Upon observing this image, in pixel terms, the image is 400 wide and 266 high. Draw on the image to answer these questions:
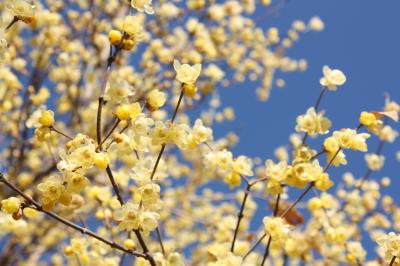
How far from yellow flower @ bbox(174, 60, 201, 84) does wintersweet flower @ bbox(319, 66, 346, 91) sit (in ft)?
2.67

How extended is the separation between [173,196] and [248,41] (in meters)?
2.54

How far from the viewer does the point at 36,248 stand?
6.14 meters

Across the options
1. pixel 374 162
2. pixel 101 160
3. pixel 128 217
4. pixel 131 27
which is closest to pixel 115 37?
pixel 131 27

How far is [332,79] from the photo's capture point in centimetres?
262

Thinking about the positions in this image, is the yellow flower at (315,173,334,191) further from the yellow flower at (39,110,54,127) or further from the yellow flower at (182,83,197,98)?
the yellow flower at (39,110,54,127)

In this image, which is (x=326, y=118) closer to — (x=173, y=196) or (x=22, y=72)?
(x=22, y=72)

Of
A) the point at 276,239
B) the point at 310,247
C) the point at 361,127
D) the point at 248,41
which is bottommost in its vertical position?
the point at 276,239

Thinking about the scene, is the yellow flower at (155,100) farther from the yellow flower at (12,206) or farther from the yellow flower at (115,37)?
the yellow flower at (12,206)

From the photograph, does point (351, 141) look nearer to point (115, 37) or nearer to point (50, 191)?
point (115, 37)

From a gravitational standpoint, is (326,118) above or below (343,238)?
above

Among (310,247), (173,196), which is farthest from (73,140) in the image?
(173,196)

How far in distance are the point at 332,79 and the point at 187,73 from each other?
0.89 metres

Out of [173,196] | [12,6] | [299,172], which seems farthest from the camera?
[173,196]

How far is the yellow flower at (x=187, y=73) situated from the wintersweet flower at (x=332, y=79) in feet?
2.67
